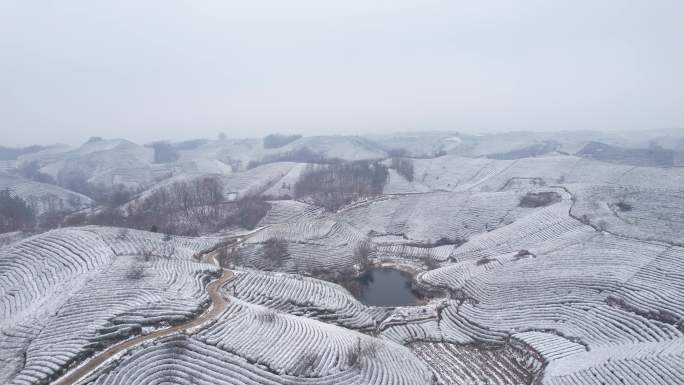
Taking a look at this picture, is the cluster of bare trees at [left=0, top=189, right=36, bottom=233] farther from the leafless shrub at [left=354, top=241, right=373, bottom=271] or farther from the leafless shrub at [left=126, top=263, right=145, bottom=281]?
the leafless shrub at [left=354, top=241, right=373, bottom=271]

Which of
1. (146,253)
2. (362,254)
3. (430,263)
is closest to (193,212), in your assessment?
(146,253)

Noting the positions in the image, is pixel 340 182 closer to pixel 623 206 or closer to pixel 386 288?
pixel 386 288

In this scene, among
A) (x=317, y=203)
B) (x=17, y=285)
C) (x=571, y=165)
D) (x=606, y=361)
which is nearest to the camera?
(x=606, y=361)

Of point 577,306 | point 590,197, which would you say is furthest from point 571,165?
point 577,306

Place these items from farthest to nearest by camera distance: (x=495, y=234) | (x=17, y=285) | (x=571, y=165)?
(x=571, y=165)
(x=495, y=234)
(x=17, y=285)

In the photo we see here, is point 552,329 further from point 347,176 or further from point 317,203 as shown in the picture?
point 347,176

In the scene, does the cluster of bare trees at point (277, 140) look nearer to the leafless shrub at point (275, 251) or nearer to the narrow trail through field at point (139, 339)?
the leafless shrub at point (275, 251)

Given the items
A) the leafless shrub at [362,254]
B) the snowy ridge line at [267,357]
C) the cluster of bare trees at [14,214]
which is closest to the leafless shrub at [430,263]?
the leafless shrub at [362,254]
